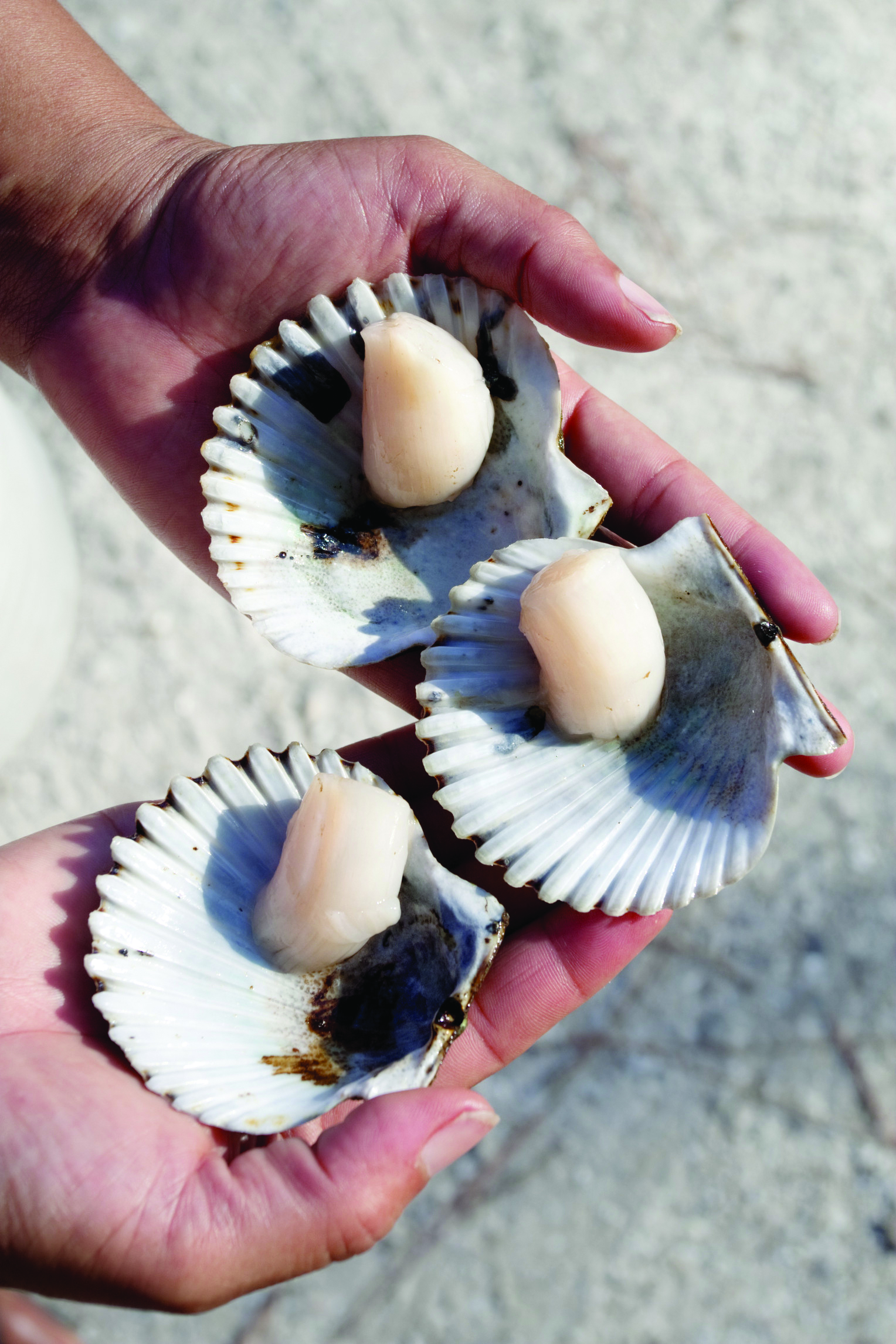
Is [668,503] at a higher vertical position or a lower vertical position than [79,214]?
higher

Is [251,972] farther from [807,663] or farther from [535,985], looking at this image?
[807,663]

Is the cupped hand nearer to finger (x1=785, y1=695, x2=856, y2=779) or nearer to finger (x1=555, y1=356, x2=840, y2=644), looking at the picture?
finger (x1=555, y1=356, x2=840, y2=644)

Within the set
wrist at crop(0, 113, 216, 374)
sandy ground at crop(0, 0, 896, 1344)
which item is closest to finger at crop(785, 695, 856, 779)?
sandy ground at crop(0, 0, 896, 1344)

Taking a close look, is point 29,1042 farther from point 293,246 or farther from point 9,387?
point 9,387

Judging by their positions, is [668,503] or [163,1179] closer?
[163,1179]

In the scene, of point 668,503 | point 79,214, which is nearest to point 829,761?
point 668,503
